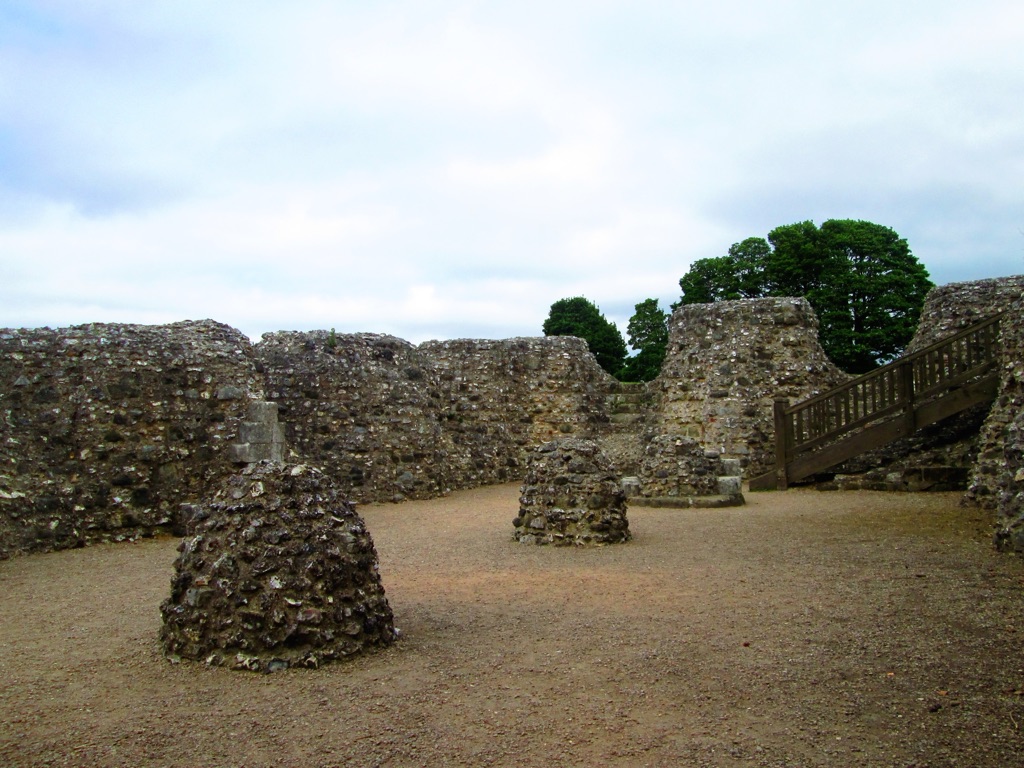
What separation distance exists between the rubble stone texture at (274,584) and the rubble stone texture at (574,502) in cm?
392

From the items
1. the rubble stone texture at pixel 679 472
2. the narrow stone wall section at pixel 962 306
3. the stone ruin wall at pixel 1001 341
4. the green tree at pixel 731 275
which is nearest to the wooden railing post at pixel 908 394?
the stone ruin wall at pixel 1001 341

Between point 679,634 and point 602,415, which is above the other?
point 602,415

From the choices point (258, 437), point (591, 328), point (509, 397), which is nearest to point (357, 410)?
point (258, 437)

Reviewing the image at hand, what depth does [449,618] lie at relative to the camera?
5.55 meters

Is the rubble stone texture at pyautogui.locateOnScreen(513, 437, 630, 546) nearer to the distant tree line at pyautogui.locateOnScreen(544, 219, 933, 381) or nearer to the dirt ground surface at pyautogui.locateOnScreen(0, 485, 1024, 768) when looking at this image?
the dirt ground surface at pyautogui.locateOnScreen(0, 485, 1024, 768)

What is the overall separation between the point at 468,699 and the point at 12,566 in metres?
6.27

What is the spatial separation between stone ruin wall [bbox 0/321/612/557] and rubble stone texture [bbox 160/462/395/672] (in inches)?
203

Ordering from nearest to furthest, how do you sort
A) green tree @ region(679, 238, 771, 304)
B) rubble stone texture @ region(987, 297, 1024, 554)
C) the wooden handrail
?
rubble stone texture @ region(987, 297, 1024, 554), the wooden handrail, green tree @ region(679, 238, 771, 304)

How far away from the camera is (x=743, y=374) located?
1639 cm

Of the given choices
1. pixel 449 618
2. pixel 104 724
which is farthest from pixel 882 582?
pixel 104 724

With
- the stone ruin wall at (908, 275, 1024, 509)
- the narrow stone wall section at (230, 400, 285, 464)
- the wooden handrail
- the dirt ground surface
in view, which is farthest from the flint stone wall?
the stone ruin wall at (908, 275, 1024, 509)

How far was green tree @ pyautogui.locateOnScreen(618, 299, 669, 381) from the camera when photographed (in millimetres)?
31906

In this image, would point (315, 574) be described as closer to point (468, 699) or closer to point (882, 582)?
point (468, 699)

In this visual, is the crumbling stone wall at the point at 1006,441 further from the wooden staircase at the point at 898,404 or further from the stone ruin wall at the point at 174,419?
the stone ruin wall at the point at 174,419
